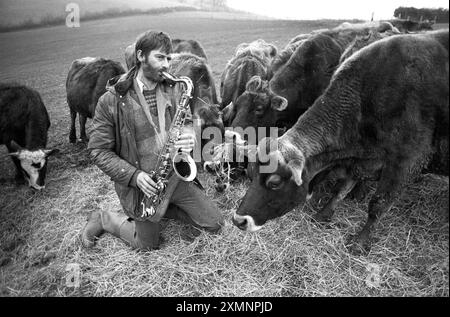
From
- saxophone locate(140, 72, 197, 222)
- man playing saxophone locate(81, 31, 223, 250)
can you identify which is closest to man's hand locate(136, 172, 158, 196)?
man playing saxophone locate(81, 31, 223, 250)

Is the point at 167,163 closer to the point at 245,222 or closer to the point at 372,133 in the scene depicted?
the point at 245,222

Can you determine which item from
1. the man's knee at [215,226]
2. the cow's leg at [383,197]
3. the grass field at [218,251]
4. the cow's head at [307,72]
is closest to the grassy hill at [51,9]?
the grass field at [218,251]

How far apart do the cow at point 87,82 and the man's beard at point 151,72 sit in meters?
4.55

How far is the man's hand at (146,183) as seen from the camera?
3878 mm

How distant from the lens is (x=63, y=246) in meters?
4.54

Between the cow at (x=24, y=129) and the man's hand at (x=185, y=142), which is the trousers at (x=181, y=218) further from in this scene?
the cow at (x=24, y=129)

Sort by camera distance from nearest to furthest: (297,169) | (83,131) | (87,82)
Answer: (297,169) < (87,82) < (83,131)

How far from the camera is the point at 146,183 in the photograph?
12.7 feet

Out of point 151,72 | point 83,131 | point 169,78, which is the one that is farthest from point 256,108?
point 83,131

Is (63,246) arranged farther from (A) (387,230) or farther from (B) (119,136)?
(A) (387,230)

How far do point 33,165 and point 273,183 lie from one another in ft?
15.9

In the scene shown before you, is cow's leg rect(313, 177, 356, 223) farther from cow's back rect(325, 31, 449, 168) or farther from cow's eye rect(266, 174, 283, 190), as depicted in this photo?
cow's eye rect(266, 174, 283, 190)

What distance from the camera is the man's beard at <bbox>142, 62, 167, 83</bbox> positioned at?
3895 mm

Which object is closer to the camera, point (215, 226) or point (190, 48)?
point (215, 226)
